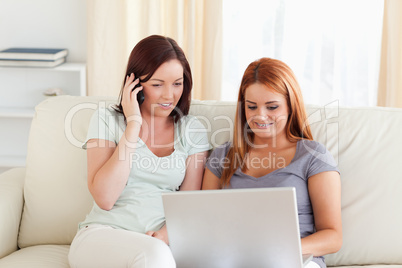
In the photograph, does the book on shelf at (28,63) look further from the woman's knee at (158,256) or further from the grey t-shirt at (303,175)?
the woman's knee at (158,256)

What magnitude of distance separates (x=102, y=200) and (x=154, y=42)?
0.54 metres

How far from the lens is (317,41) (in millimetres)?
2844

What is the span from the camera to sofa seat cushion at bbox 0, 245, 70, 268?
158 centimetres

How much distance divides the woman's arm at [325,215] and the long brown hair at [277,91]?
0.19m

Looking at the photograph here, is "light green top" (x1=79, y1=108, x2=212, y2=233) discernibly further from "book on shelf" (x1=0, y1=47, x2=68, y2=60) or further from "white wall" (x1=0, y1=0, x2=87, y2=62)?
"white wall" (x1=0, y1=0, x2=87, y2=62)

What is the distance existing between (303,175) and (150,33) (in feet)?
4.91

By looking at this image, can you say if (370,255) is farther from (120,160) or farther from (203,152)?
(120,160)

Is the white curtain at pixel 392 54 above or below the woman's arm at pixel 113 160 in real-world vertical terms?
above

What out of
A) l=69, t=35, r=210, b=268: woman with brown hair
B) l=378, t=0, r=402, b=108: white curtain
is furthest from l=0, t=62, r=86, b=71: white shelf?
l=378, t=0, r=402, b=108: white curtain

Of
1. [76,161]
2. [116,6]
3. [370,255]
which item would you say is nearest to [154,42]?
[76,161]

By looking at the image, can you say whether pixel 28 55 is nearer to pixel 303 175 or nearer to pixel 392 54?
pixel 303 175

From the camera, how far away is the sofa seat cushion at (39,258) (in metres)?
1.58

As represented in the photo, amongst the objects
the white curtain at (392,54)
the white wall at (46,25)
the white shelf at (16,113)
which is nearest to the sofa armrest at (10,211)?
the white shelf at (16,113)

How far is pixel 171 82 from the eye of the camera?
169 centimetres
